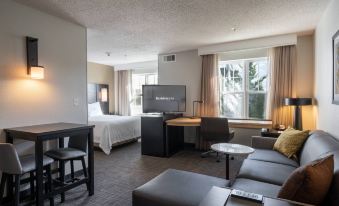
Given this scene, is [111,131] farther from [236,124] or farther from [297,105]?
[297,105]

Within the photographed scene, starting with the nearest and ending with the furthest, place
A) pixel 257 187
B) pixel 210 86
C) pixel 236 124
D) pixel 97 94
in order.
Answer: pixel 257 187 < pixel 236 124 < pixel 210 86 < pixel 97 94

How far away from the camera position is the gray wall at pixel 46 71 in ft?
8.03

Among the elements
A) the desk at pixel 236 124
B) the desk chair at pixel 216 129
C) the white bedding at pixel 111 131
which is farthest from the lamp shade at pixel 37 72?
the desk chair at pixel 216 129

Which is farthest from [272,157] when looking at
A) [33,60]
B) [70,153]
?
[33,60]

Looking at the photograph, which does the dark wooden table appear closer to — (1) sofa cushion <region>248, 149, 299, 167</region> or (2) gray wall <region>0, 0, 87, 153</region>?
(2) gray wall <region>0, 0, 87, 153</region>

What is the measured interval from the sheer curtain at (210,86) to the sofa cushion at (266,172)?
238 centimetres

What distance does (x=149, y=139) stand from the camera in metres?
4.47

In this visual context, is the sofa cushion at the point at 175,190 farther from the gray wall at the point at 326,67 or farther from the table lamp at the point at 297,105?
the table lamp at the point at 297,105

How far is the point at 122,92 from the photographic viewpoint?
7113 millimetres

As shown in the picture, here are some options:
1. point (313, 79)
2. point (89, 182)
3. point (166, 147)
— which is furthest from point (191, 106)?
point (89, 182)

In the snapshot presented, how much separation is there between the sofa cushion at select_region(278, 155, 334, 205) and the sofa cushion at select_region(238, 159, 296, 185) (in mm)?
613

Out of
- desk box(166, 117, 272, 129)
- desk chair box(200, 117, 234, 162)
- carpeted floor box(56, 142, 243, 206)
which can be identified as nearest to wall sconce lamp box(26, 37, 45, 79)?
carpeted floor box(56, 142, 243, 206)

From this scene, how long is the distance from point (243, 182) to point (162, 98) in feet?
10.1

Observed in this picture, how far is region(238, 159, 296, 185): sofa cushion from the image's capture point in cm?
200
